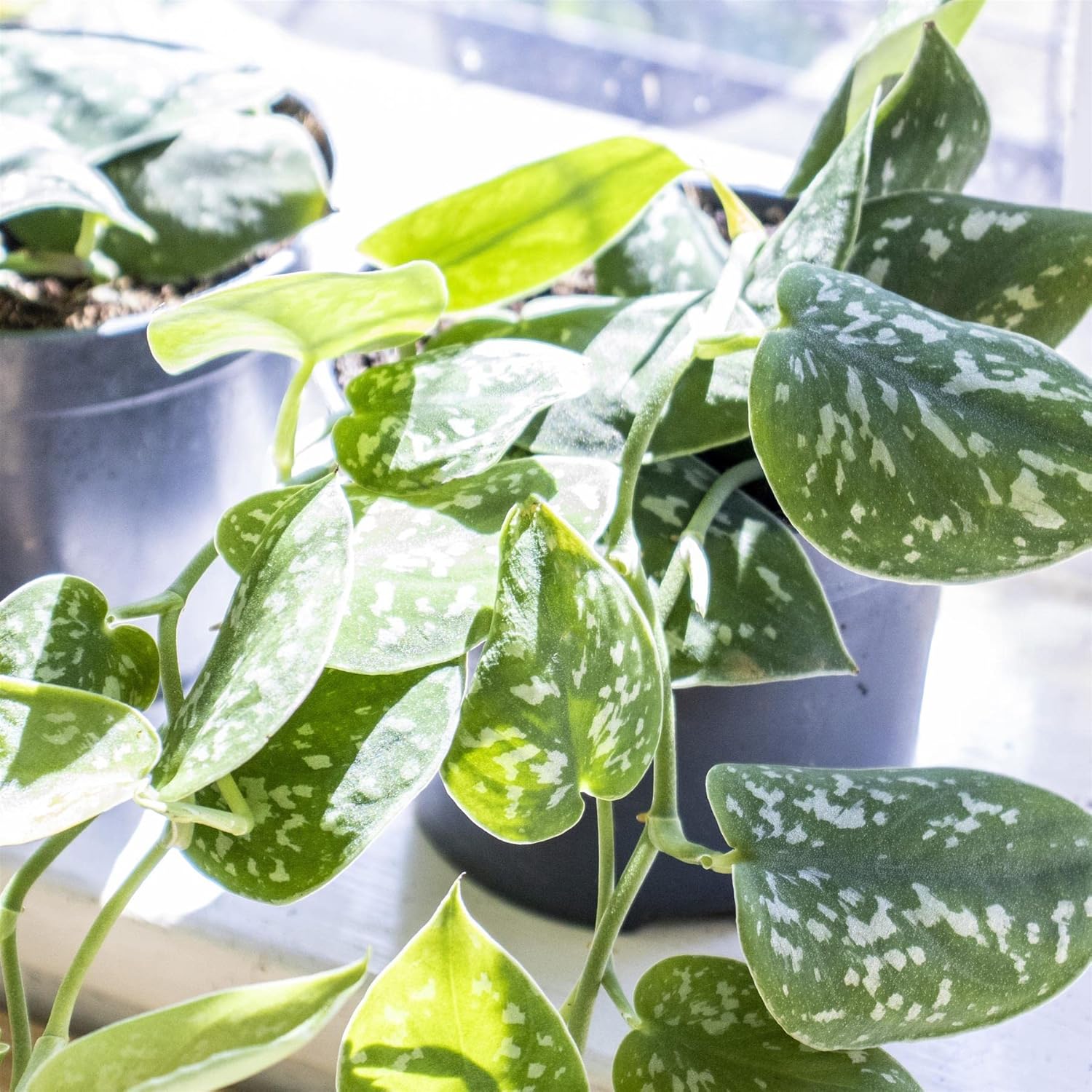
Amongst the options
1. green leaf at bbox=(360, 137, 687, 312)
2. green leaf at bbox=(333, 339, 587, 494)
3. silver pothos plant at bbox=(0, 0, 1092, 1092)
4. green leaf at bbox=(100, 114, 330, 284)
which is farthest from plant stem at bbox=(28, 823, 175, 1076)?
green leaf at bbox=(100, 114, 330, 284)

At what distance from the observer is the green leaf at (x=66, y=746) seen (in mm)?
289

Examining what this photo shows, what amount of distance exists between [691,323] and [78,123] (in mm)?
338

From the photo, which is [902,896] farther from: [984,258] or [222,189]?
[222,189]

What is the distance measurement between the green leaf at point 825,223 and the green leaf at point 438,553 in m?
0.09

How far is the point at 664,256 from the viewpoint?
0.50m

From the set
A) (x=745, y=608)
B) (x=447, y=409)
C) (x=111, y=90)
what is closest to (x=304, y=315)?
(x=447, y=409)

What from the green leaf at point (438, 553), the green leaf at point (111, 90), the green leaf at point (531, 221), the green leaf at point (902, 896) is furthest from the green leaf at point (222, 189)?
the green leaf at point (902, 896)

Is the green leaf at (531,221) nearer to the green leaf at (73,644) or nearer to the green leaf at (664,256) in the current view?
the green leaf at (664,256)

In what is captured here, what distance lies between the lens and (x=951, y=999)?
304 millimetres

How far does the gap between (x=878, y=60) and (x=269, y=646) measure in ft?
1.11

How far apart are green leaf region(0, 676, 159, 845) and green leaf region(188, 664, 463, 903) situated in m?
0.04

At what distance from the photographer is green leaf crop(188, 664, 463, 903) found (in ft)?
1.04

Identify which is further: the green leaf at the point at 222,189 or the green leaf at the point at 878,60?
the green leaf at the point at 222,189

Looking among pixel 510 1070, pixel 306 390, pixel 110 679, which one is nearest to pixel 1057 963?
pixel 510 1070
